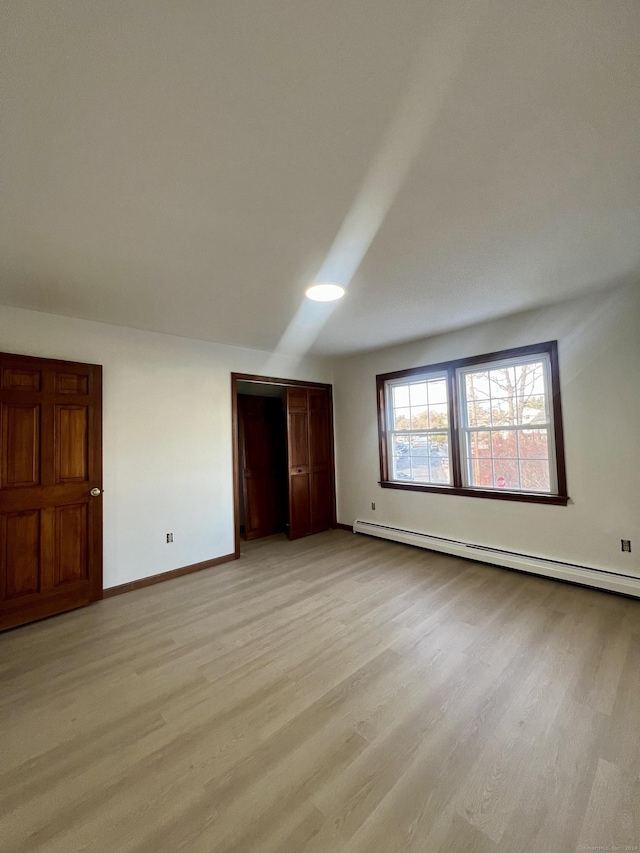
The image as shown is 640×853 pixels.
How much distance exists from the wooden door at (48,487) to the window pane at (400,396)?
3.50 meters

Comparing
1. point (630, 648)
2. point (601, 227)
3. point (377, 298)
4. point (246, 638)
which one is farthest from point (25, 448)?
point (630, 648)

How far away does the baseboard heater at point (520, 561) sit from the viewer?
9.72 feet

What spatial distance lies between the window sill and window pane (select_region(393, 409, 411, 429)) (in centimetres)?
77

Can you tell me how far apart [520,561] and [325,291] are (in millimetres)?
3190

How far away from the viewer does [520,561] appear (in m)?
3.48

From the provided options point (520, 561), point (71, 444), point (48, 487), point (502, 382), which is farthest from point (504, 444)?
point (48, 487)

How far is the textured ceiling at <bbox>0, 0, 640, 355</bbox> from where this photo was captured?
3.33ft

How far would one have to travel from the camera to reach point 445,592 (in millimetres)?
3150

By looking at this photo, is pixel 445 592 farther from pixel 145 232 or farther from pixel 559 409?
pixel 145 232

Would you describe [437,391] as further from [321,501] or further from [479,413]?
[321,501]

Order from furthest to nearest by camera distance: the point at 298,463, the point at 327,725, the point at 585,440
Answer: the point at 298,463 < the point at 585,440 < the point at 327,725

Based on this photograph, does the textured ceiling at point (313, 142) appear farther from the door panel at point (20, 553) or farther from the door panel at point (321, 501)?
the door panel at point (321, 501)

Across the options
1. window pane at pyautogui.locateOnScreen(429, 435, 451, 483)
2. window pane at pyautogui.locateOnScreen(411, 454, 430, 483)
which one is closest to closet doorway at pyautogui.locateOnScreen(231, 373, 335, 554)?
window pane at pyautogui.locateOnScreen(411, 454, 430, 483)

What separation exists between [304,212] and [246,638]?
278cm
